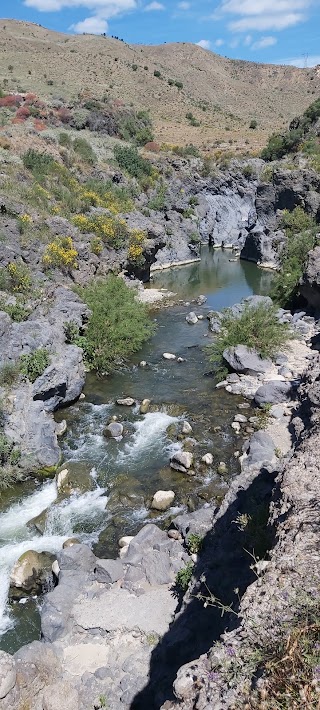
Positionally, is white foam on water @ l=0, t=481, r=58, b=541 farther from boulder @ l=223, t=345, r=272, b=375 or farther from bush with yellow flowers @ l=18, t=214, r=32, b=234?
bush with yellow flowers @ l=18, t=214, r=32, b=234

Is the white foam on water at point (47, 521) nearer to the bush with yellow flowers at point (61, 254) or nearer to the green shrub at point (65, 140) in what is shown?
the bush with yellow flowers at point (61, 254)

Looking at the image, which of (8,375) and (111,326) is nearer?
(8,375)

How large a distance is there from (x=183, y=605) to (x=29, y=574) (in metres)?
3.78

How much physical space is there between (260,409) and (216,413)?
5.42 feet

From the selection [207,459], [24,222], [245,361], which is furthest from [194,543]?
[24,222]

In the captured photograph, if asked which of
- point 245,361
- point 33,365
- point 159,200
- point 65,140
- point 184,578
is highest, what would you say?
point 65,140

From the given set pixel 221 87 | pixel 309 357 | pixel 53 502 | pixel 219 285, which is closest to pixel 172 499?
pixel 53 502

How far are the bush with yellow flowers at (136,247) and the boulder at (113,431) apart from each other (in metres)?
18.1

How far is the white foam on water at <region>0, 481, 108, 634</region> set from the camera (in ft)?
39.0

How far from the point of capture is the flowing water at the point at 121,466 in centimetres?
1223

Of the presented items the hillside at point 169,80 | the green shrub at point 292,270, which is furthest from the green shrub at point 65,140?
the green shrub at point 292,270

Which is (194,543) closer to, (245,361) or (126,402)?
(126,402)

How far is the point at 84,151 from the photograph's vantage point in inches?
1647

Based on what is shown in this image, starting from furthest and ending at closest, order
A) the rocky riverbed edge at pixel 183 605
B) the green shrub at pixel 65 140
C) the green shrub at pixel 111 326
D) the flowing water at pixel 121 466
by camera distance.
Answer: the green shrub at pixel 65 140 < the green shrub at pixel 111 326 < the flowing water at pixel 121 466 < the rocky riverbed edge at pixel 183 605
